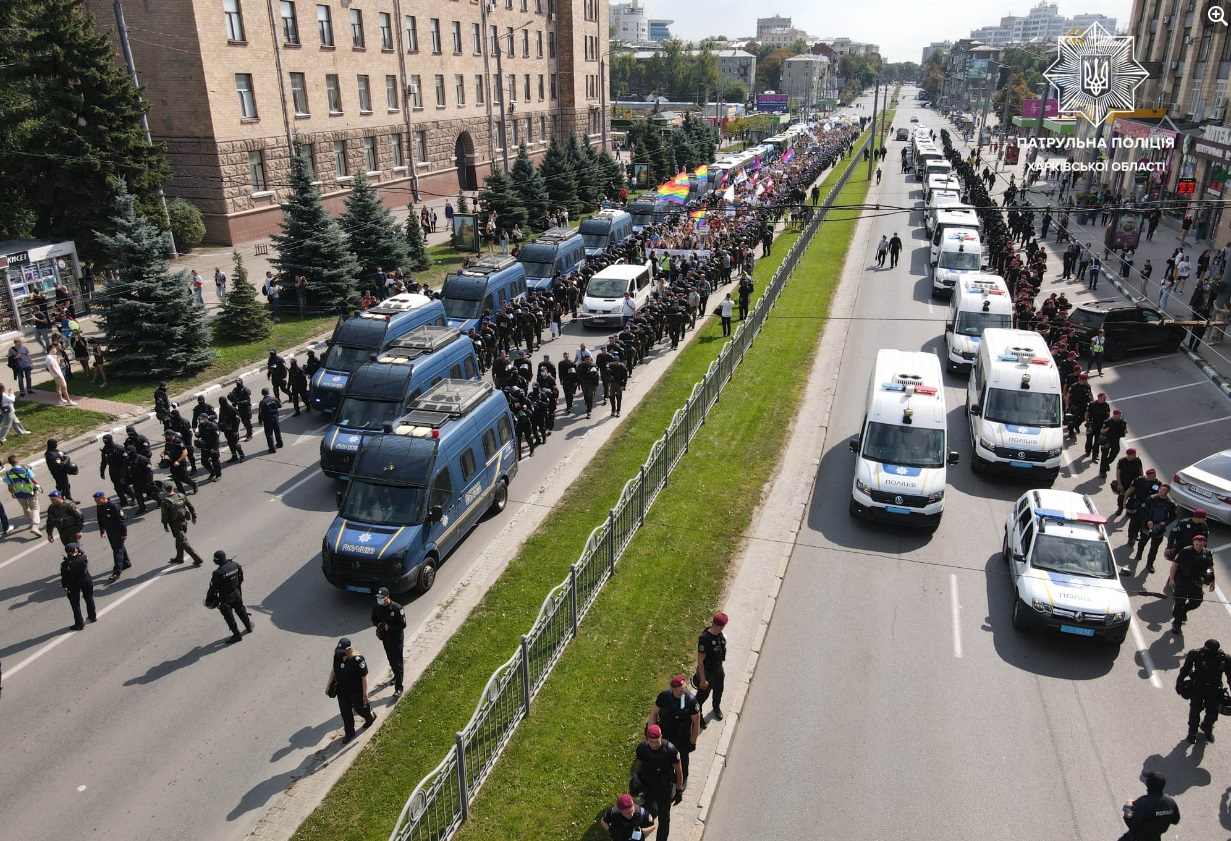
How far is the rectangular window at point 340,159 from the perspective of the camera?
44.8 metres

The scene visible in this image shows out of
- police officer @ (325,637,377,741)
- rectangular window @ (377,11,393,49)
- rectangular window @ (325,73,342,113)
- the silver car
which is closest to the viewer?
police officer @ (325,637,377,741)

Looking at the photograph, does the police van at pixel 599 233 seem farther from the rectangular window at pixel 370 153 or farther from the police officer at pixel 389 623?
the police officer at pixel 389 623

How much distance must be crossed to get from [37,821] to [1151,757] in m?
12.9

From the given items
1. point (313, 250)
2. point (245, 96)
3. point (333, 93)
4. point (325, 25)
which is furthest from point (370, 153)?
point (313, 250)

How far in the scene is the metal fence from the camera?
7840mm

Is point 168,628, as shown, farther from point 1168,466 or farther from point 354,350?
point 1168,466

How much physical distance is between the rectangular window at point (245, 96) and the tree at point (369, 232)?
34.8 ft

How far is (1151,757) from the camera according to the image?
9.56 meters

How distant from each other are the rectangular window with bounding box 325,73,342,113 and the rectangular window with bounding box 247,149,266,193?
6833mm

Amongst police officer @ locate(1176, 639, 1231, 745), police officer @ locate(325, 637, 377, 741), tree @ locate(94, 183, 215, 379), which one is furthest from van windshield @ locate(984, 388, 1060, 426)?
tree @ locate(94, 183, 215, 379)

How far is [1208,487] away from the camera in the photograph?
48.5ft

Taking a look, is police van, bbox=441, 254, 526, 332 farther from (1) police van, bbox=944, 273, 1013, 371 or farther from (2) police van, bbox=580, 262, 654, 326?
(1) police van, bbox=944, 273, 1013, 371

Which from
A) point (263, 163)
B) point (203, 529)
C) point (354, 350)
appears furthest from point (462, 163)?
point (203, 529)

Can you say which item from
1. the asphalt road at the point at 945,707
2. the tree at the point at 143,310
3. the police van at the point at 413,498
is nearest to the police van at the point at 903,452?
the asphalt road at the point at 945,707
